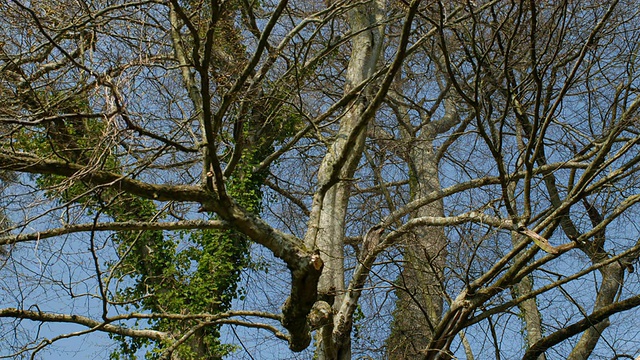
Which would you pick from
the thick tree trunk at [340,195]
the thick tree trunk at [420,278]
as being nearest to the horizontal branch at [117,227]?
the thick tree trunk at [340,195]

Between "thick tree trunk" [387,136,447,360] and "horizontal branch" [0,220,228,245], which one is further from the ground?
"thick tree trunk" [387,136,447,360]

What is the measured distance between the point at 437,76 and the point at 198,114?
19.2 feet

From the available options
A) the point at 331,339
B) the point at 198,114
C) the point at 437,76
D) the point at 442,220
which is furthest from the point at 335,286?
the point at 437,76

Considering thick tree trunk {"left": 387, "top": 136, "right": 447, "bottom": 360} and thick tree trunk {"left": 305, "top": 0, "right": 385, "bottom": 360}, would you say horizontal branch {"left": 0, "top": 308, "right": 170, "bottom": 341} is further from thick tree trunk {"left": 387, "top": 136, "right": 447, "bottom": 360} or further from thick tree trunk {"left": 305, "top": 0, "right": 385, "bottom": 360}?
thick tree trunk {"left": 387, "top": 136, "right": 447, "bottom": 360}

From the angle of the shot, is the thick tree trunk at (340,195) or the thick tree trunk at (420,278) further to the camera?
the thick tree trunk at (420,278)

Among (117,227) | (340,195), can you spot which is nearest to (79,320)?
(117,227)

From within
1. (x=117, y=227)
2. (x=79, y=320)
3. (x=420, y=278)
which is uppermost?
(x=420, y=278)

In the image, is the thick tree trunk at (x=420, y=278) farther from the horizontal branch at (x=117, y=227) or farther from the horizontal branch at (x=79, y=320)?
the horizontal branch at (x=79, y=320)

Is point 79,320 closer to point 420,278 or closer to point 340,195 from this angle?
point 340,195

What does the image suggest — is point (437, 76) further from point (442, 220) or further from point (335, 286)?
point (335, 286)

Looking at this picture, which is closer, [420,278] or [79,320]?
[79,320]

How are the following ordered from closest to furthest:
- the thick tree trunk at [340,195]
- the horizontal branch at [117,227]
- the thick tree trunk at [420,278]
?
the horizontal branch at [117,227] < the thick tree trunk at [340,195] < the thick tree trunk at [420,278]

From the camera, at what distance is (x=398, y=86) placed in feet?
38.5

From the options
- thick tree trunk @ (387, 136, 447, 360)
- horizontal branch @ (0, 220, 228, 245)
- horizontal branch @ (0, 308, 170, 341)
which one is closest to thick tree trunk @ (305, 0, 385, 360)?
Answer: thick tree trunk @ (387, 136, 447, 360)
